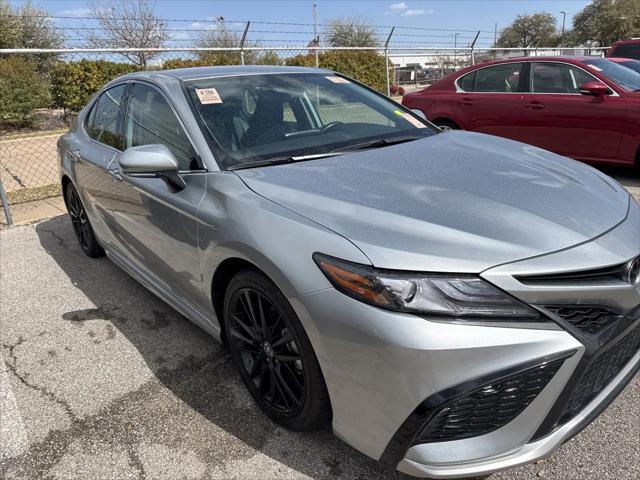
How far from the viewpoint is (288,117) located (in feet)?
9.50

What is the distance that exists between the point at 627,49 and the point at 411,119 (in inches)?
433

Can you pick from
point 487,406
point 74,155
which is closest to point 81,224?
point 74,155

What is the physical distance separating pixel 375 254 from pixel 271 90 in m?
1.69

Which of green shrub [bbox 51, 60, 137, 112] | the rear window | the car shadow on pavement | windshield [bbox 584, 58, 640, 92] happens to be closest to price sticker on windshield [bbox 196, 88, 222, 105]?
the car shadow on pavement

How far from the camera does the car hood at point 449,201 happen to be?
1.71 metres

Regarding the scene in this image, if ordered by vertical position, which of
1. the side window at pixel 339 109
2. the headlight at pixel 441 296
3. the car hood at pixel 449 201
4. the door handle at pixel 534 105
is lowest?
the headlight at pixel 441 296

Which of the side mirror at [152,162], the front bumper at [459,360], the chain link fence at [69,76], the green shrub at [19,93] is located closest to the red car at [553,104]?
the chain link fence at [69,76]

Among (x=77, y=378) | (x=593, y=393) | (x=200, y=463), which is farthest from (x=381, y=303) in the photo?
(x=77, y=378)

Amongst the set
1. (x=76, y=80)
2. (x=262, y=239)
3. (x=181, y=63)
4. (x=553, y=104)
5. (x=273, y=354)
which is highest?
(x=181, y=63)

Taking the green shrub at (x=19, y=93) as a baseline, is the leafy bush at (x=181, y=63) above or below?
above

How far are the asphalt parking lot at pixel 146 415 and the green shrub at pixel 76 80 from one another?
1290 cm

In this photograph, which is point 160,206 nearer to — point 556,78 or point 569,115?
point 569,115

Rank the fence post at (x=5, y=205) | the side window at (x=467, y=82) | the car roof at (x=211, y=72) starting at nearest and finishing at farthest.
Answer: the car roof at (x=211, y=72) → the fence post at (x=5, y=205) → the side window at (x=467, y=82)

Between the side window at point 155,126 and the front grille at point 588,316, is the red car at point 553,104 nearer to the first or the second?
the front grille at point 588,316
